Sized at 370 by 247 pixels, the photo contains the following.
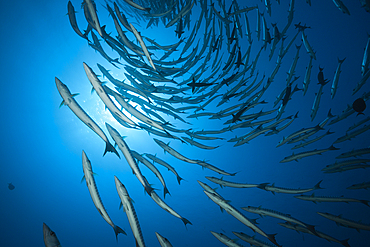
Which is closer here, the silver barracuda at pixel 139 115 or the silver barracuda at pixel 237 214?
the silver barracuda at pixel 139 115

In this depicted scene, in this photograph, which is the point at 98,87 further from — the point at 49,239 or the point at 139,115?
the point at 49,239

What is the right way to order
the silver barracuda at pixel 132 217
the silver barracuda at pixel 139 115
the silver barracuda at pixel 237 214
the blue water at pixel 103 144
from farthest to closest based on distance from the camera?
the blue water at pixel 103 144
the silver barracuda at pixel 237 214
the silver barracuda at pixel 139 115
the silver barracuda at pixel 132 217

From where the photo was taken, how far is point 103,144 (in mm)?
10656

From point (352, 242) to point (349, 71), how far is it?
65.2 feet

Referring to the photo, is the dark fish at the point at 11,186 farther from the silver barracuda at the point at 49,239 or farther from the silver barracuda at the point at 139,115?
the silver barracuda at the point at 139,115

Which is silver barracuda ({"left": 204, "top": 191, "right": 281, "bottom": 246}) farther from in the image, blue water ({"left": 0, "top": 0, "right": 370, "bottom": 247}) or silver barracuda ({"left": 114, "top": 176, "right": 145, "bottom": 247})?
silver barracuda ({"left": 114, "top": 176, "right": 145, "bottom": 247})

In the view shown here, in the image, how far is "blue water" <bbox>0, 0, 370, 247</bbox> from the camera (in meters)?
6.87

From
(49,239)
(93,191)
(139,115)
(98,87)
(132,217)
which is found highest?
(98,87)

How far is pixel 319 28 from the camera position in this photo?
8.34 m

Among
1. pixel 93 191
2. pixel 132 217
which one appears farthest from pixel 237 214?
pixel 93 191

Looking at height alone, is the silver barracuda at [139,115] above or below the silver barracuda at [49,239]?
above

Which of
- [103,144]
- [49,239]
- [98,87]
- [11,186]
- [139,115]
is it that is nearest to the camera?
[49,239]

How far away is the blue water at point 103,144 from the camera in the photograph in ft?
22.5

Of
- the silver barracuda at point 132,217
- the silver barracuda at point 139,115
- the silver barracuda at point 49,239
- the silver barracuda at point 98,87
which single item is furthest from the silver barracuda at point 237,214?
the silver barracuda at point 49,239
